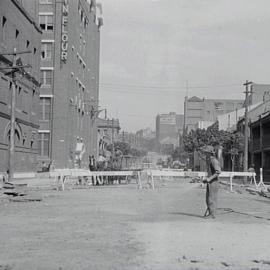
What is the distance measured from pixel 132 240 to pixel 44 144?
51.8 meters

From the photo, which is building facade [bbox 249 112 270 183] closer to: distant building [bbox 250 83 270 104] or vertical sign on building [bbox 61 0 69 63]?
vertical sign on building [bbox 61 0 69 63]

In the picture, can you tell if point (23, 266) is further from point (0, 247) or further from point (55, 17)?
point (55, 17)

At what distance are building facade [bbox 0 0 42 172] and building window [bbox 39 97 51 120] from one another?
1173 cm

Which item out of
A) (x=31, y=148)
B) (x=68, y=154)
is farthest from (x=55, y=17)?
(x=31, y=148)

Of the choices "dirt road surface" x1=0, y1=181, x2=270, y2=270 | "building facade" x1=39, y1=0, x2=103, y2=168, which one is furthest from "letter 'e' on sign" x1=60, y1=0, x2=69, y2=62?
"dirt road surface" x1=0, y1=181, x2=270, y2=270

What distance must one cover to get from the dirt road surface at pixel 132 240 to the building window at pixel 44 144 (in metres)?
45.2

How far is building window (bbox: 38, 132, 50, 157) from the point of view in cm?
6016

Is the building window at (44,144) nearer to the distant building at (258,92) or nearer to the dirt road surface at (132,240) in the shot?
the distant building at (258,92)

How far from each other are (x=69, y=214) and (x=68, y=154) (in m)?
47.3

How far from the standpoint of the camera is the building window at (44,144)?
6016 centimetres

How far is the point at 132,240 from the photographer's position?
387 inches

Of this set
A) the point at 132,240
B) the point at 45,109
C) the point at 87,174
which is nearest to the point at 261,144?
the point at 45,109

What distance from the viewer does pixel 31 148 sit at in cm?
4700

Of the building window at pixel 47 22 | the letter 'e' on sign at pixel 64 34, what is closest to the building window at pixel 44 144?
the letter 'e' on sign at pixel 64 34
